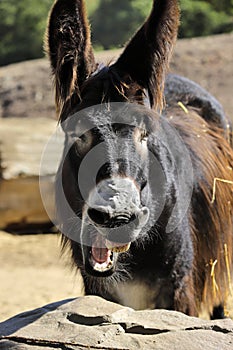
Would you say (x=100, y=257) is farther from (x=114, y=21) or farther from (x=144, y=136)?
(x=114, y=21)

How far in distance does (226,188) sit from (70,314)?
6.55ft

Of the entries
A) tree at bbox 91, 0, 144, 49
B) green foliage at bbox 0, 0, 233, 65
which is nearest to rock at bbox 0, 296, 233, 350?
tree at bbox 91, 0, 144, 49

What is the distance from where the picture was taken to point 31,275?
285 inches

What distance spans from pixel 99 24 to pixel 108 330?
1258 cm

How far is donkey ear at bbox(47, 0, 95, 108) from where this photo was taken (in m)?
3.79

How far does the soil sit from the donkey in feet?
10.7

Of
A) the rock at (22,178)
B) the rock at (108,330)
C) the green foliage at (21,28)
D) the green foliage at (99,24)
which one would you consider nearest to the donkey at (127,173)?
the rock at (108,330)

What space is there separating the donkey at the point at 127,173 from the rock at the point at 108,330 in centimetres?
37

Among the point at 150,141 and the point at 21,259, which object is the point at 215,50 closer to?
the point at 21,259

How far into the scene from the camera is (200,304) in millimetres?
4570

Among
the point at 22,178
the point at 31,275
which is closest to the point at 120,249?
the point at 31,275

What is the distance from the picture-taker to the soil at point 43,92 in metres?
7.65

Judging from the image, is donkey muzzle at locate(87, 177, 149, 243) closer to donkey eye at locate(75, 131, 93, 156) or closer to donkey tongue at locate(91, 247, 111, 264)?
donkey tongue at locate(91, 247, 111, 264)

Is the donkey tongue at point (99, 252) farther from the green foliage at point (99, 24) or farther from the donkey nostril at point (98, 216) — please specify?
the green foliage at point (99, 24)
